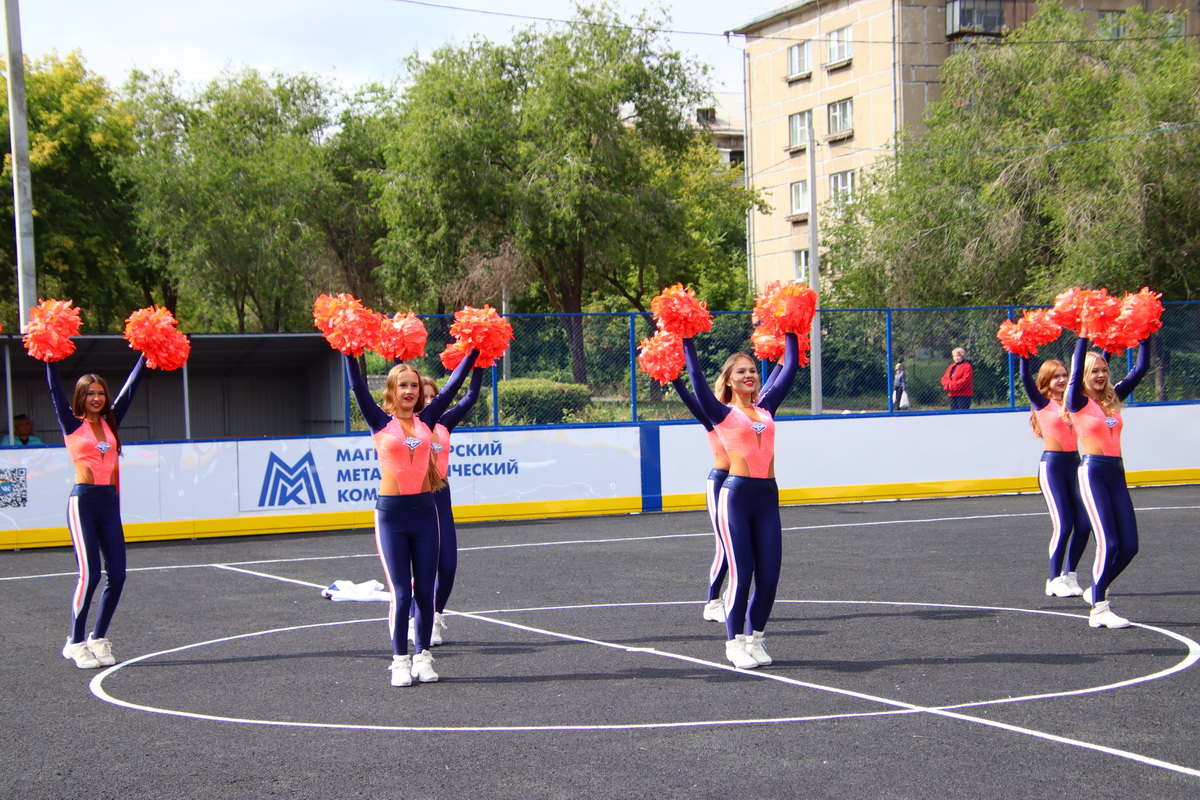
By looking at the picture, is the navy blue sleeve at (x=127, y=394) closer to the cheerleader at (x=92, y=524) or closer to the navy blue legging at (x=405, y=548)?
the cheerleader at (x=92, y=524)

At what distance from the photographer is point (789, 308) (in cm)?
687

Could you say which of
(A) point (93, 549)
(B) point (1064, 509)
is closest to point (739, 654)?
(B) point (1064, 509)

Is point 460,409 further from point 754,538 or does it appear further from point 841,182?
point 841,182

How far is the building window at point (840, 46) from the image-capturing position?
42.3 m

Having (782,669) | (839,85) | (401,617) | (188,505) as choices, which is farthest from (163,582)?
(839,85)

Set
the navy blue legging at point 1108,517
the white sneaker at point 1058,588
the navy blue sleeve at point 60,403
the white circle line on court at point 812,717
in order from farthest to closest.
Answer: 1. the white sneaker at point 1058,588
2. the navy blue legging at point 1108,517
3. the navy blue sleeve at point 60,403
4. the white circle line on court at point 812,717

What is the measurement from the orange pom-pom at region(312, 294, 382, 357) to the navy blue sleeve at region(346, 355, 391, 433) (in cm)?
8

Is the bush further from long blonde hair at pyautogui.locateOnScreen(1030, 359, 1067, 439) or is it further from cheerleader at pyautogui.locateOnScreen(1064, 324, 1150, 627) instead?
cheerleader at pyautogui.locateOnScreen(1064, 324, 1150, 627)

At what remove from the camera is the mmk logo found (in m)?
14.2

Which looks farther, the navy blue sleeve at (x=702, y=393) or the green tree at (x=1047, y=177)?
the green tree at (x=1047, y=177)

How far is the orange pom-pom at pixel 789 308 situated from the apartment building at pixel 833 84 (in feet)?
102

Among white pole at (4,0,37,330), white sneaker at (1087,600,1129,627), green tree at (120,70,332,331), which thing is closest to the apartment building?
green tree at (120,70,332,331)

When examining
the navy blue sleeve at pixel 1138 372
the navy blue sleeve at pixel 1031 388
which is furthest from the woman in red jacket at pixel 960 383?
the navy blue sleeve at pixel 1138 372

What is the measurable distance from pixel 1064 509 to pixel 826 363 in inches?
443
